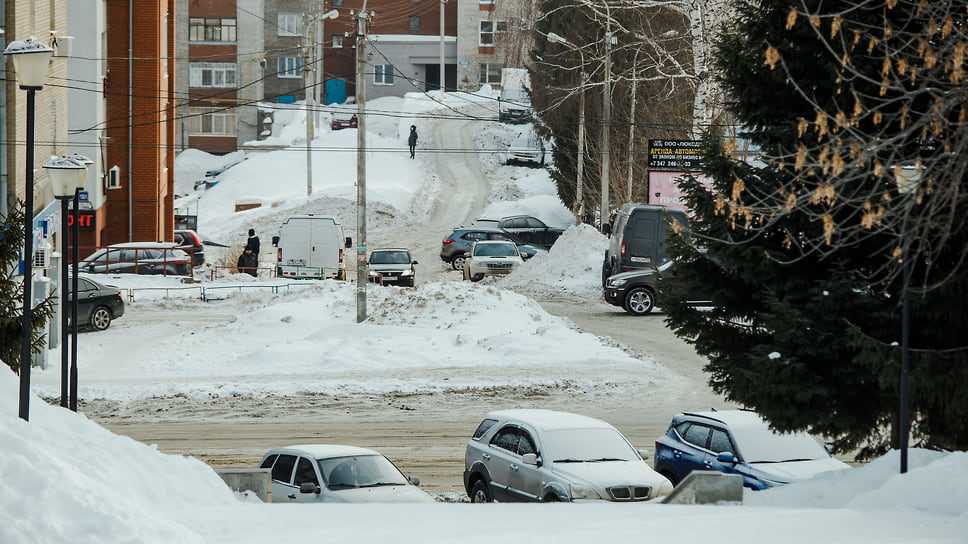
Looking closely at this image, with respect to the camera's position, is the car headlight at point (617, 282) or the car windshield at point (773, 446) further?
the car headlight at point (617, 282)

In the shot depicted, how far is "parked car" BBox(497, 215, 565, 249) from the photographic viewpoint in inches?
1826

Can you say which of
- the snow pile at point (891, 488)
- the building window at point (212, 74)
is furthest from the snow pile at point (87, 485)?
the building window at point (212, 74)

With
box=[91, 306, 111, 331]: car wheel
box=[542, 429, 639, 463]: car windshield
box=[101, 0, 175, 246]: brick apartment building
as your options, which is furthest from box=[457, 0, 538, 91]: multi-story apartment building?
box=[542, 429, 639, 463]: car windshield

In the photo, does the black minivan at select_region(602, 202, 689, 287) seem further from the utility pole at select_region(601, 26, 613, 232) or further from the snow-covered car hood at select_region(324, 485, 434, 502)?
the snow-covered car hood at select_region(324, 485, 434, 502)

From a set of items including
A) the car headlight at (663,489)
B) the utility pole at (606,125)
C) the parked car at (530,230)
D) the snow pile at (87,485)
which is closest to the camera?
the snow pile at (87,485)

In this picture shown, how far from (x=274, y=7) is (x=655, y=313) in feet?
172

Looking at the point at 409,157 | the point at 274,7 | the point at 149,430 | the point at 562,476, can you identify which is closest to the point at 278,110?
the point at 274,7

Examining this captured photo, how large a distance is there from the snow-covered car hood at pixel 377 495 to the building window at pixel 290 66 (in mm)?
64269

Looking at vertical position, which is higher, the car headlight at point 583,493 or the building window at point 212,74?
the building window at point 212,74

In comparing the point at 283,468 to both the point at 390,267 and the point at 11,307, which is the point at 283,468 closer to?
the point at 11,307

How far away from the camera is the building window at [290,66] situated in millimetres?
72438

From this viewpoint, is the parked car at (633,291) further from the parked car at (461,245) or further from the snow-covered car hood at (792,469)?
the snow-covered car hood at (792,469)

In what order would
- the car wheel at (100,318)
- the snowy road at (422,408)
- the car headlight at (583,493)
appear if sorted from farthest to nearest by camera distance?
the car wheel at (100,318) → the snowy road at (422,408) → the car headlight at (583,493)

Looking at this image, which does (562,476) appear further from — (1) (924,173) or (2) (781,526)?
(1) (924,173)
